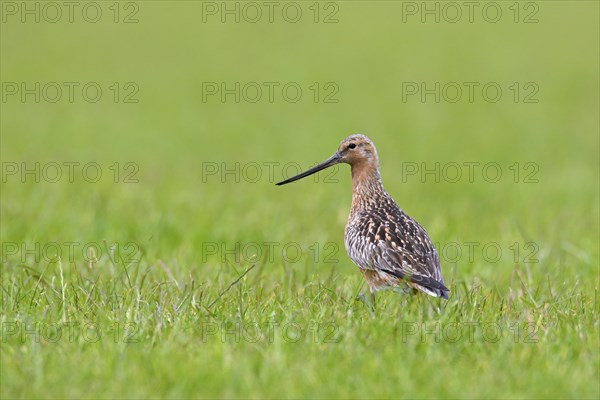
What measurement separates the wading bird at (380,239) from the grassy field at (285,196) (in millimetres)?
244

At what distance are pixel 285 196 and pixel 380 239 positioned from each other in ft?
18.9

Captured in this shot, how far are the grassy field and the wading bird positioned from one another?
244mm

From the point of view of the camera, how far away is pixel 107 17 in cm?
3259

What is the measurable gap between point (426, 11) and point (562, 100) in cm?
1150

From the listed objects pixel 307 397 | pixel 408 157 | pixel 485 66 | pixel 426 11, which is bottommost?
pixel 307 397

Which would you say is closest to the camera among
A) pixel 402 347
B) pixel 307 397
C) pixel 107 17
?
pixel 307 397

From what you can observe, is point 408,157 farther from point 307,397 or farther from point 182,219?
point 307,397

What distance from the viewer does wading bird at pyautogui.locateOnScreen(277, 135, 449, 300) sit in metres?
7.16

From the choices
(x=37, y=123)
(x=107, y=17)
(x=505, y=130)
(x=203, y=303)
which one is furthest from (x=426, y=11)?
(x=203, y=303)
